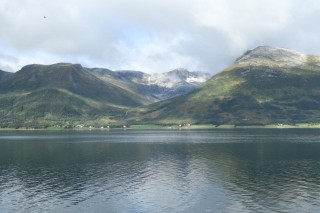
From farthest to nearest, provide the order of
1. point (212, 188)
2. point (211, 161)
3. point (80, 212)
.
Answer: point (211, 161)
point (212, 188)
point (80, 212)

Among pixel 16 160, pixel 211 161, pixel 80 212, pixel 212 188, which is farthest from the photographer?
pixel 16 160

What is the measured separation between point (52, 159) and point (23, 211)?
326 ft

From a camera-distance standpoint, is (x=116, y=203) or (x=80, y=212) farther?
(x=116, y=203)

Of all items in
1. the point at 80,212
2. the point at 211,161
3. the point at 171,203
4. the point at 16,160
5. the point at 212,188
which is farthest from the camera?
the point at 16,160

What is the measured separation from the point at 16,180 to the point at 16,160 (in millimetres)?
57230

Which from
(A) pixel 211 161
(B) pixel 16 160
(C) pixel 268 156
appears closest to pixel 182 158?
(A) pixel 211 161

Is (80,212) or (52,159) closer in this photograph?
(80,212)

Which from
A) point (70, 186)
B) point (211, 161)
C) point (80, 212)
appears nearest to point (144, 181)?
point (70, 186)

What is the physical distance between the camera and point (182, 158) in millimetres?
182625

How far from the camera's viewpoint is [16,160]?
17962 cm

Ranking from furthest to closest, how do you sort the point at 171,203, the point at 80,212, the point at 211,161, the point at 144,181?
the point at 211,161, the point at 144,181, the point at 171,203, the point at 80,212

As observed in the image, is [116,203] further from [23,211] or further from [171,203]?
[23,211]

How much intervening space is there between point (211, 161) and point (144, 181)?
52026mm

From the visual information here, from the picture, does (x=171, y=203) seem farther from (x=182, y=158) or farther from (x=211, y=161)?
(x=182, y=158)
